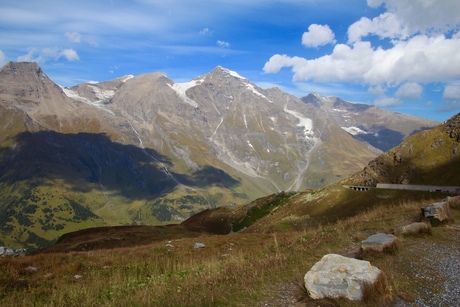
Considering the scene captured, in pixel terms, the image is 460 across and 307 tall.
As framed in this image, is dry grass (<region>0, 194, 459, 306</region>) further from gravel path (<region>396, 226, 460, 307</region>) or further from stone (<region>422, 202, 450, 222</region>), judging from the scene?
stone (<region>422, 202, 450, 222</region>)

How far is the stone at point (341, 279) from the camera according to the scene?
1109 centimetres

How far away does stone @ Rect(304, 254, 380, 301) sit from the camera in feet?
36.4

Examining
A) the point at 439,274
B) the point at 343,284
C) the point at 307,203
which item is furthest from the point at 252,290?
the point at 307,203

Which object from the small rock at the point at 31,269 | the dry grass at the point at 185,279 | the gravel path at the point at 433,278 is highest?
the gravel path at the point at 433,278

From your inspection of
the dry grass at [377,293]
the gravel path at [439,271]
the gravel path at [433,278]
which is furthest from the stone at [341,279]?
the gravel path at [439,271]

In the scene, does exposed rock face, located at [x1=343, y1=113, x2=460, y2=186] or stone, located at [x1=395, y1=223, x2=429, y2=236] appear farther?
exposed rock face, located at [x1=343, y1=113, x2=460, y2=186]

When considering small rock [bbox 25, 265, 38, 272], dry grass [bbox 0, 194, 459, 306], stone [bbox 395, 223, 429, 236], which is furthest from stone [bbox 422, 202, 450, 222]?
small rock [bbox 25, 265, 38, 272]

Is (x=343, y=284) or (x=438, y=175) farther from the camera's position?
(x=438, y=175)

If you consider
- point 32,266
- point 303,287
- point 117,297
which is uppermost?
point 303,287

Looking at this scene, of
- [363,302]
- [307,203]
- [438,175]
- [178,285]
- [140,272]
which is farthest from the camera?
[438,175]

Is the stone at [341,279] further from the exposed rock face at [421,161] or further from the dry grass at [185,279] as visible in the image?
the exposed rock face at [421,161]

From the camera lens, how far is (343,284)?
37.3 feet

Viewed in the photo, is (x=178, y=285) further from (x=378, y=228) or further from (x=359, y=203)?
(x=359, y=203)

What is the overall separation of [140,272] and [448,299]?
15.6 meters
